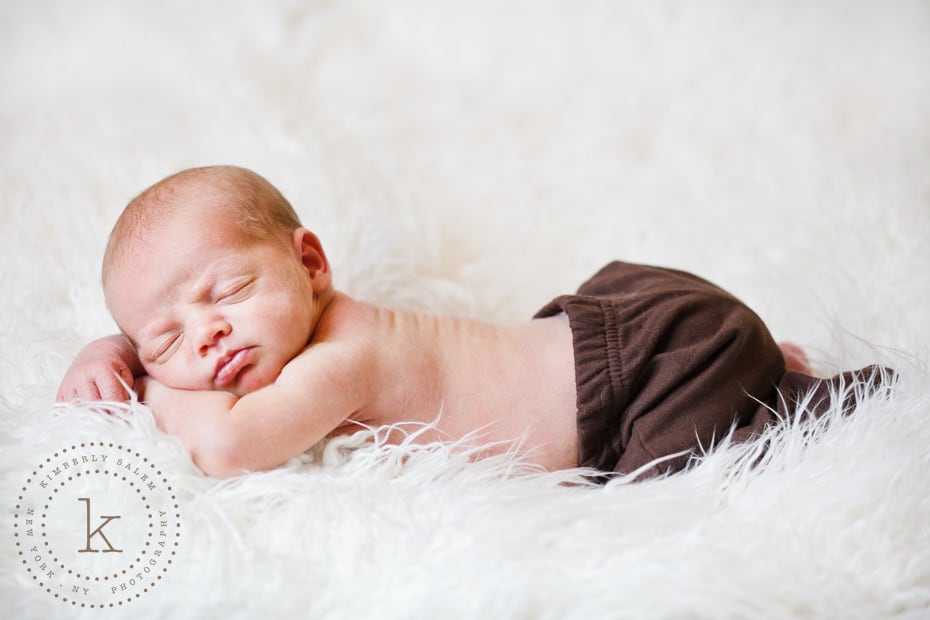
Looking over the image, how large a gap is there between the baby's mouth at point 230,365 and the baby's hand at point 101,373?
13cm

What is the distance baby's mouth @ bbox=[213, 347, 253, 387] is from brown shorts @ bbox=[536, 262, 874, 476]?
0.43 m

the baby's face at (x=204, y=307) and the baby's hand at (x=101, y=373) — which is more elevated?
the baby's face at (x=204, y=307)

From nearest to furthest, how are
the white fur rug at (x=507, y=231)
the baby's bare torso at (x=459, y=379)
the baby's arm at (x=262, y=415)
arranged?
1. the white fur rug at (x=507, y=231)
2. the baby's arm at (x=262, y=415)
3. the baby's bare torso at (x=459, y=379)

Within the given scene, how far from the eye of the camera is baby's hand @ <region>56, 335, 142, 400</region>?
1.09m

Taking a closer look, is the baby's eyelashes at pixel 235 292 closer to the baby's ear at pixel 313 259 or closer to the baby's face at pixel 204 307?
the baby's face at pixel 204 307

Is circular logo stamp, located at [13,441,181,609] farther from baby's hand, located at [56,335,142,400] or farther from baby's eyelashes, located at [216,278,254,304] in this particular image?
baby's eyelashes, located at [216,278,254,304]

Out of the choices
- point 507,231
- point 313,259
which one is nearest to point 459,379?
point 313,259

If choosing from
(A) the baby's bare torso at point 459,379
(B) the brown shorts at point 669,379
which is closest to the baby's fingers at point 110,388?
(A) the baby's bare torso at point 459,379

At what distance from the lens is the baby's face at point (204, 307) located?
42.1 inches

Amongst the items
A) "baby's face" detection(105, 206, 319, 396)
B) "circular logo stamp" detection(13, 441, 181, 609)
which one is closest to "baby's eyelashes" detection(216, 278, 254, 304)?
"baby's face" detection(105, 206, 319, 396)

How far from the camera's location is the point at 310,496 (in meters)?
0.96

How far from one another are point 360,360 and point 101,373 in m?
0.32

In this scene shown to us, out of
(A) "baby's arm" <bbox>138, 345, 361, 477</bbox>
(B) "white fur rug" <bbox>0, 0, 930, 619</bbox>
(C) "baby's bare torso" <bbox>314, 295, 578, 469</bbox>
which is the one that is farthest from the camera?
(C) "baby's bare torso" <bbox>314, 295, 578, 469</bbox>

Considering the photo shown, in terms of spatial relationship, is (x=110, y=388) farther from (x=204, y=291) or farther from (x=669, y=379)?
(x=669, y=379)
